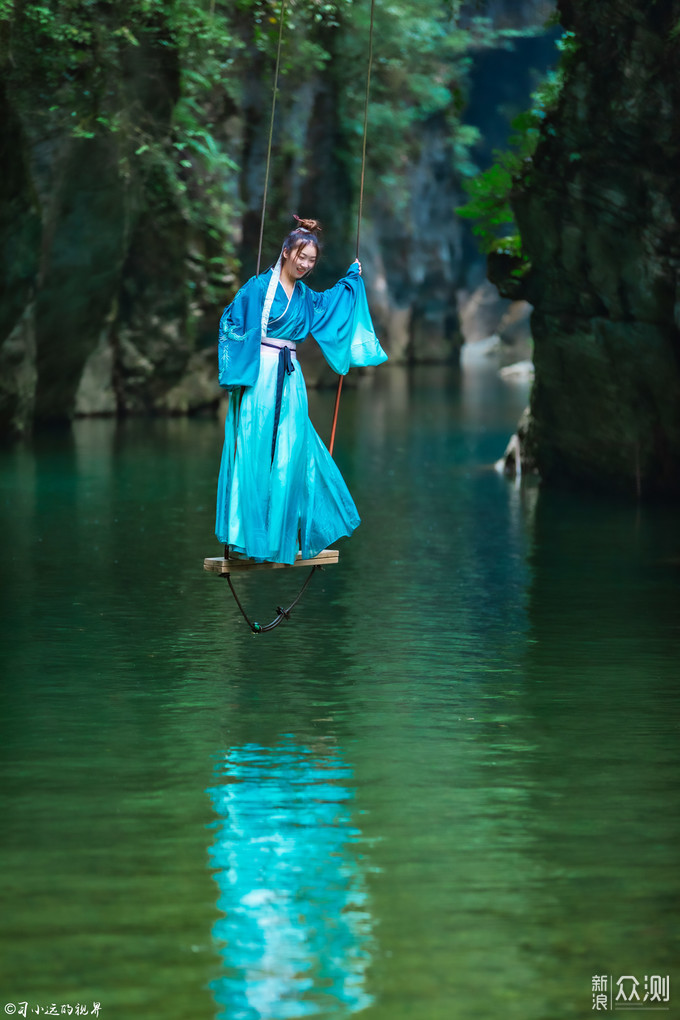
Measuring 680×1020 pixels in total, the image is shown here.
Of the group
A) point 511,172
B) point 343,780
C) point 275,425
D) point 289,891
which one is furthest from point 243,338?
point 511,172

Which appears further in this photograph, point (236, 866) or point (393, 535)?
point (393, 535)

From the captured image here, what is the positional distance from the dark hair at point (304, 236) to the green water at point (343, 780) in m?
2.28

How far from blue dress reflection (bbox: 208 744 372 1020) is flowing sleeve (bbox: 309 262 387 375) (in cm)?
279

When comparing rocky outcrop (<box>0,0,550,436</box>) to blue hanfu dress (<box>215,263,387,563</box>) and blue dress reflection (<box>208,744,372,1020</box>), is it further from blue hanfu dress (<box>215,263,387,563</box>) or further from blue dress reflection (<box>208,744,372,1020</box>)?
blue dress reflection (<box>208,744,372,1020</box>)

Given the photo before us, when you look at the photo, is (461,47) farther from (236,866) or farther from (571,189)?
(236,866)

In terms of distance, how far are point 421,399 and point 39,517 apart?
71.2ft

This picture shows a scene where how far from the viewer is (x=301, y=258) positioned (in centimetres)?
839

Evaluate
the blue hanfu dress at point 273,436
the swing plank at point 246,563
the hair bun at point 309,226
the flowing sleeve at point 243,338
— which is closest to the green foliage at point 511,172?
the hair bun at point 309,226

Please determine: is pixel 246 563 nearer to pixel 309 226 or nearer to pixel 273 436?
pixel 273 436

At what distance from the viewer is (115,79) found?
71.5 feet

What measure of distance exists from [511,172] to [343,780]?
11.6 metres

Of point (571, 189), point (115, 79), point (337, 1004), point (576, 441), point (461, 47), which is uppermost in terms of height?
point (461, 47)

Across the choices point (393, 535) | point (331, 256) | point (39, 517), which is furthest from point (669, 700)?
point (331, 256)

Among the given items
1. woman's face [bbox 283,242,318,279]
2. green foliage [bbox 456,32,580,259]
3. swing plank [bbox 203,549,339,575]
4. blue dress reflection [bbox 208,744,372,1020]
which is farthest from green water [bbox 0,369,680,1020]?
green foliage [bbox 456,32,580,259]
